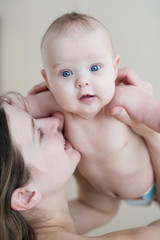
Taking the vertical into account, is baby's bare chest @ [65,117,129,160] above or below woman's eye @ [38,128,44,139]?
below

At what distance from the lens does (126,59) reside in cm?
167

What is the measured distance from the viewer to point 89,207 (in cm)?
123

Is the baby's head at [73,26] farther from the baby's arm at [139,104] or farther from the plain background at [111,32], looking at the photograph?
the plain background at [111,32]

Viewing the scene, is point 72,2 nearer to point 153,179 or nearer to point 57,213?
point 153,179

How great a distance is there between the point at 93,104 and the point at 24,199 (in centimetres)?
31

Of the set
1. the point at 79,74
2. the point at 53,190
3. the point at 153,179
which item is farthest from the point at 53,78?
the point at 153,179

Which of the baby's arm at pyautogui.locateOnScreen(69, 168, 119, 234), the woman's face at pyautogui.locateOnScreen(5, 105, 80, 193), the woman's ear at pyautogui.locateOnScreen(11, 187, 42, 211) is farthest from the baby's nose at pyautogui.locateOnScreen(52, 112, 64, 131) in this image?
the baby's arm at pyautogui.locateOnScreen(69, 168, 119, 234)

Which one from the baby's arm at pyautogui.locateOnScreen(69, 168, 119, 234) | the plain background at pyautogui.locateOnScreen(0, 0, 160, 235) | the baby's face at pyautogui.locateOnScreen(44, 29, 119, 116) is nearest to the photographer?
the baby's face at pyautogui.locateOnScreen(44, 29, 119, 116)

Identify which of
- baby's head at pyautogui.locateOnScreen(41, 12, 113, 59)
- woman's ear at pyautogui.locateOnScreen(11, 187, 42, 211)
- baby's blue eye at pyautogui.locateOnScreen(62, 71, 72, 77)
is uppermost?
baby's head at pyautogui.locateOnScreen(41, 12, 113, 59)

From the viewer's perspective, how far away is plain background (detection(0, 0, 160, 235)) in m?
1.60

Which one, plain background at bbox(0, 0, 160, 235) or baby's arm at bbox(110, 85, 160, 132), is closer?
baby's arm at bbox(110, 85, 160, 132)

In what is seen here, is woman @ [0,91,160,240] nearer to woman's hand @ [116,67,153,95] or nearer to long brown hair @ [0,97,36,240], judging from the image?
long brown hair @ [0,97,36,240]

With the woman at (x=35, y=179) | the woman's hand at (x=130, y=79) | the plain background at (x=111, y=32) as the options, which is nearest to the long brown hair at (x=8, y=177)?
the woman at (x=35, y=179)

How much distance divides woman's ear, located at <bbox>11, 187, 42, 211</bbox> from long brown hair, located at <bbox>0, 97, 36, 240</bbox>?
12 mm
